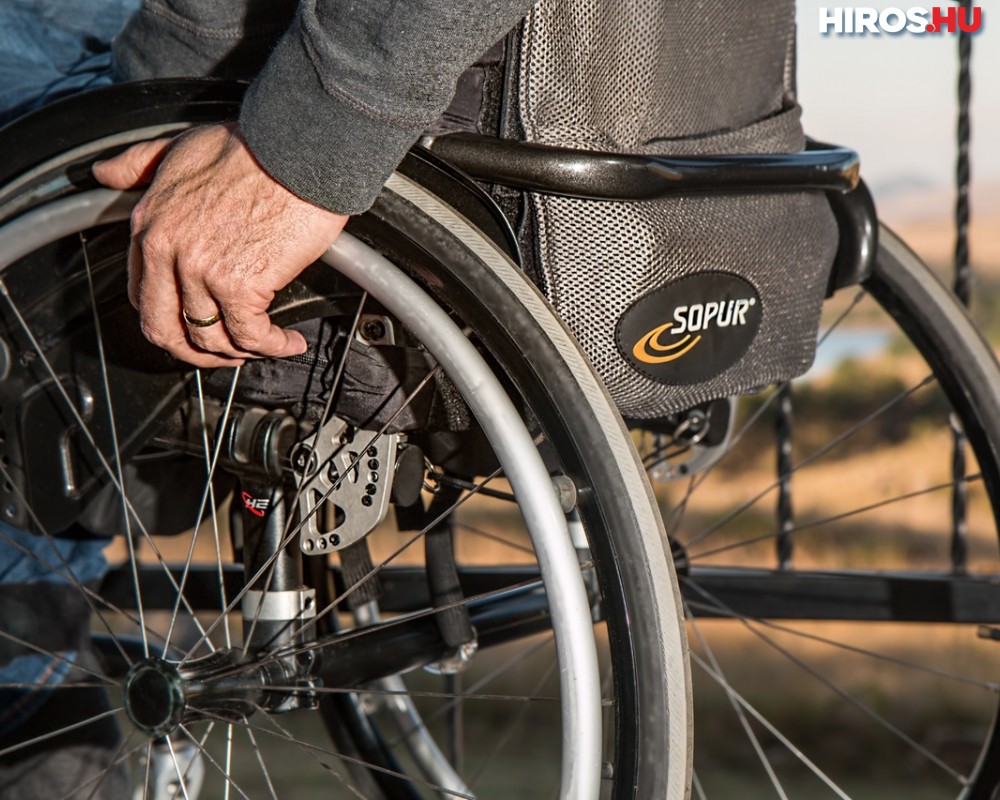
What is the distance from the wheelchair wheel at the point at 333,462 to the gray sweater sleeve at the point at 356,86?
0.06 metres

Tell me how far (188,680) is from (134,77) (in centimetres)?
50

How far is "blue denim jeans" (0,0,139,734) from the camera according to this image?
1.11 meters

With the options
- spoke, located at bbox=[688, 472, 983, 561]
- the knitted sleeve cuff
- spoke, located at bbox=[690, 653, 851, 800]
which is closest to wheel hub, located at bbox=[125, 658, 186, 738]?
the knitted sleeve cuff

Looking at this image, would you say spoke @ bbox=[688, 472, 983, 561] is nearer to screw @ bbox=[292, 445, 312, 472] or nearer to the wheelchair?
the wheelchair

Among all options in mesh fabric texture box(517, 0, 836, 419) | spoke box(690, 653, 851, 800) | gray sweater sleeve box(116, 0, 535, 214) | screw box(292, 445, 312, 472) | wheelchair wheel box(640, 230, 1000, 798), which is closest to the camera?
gray sweater sleeve box(116, 0, 535, 214)

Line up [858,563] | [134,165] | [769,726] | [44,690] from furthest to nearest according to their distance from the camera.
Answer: [858,563] < [44,690] < [769,726] < [134,165]

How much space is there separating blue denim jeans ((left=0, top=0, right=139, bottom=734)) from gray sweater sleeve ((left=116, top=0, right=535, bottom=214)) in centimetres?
42

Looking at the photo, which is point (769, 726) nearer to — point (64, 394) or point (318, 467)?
point (318, 467)

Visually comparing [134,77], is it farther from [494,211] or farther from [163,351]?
[494,211]

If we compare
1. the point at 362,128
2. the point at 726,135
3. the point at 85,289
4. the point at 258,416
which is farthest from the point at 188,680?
the point at 726,135

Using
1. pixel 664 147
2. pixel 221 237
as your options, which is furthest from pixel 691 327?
pixel 221 237

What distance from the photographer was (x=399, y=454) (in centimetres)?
94

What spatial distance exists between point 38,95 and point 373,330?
44 cm

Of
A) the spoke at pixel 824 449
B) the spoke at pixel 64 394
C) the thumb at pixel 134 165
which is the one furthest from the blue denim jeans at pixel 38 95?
the spoke at pixel 824 449
